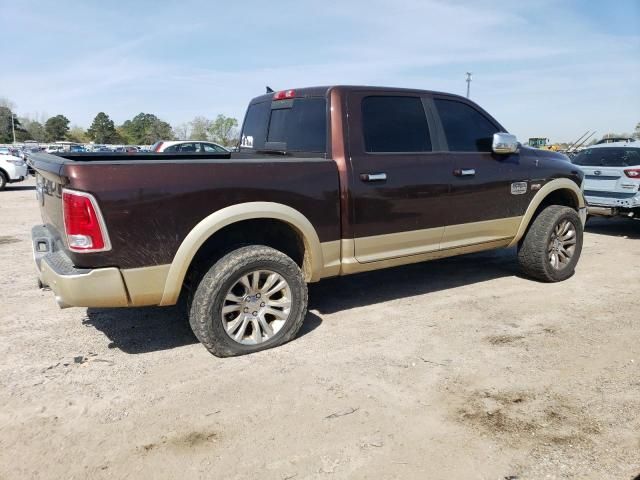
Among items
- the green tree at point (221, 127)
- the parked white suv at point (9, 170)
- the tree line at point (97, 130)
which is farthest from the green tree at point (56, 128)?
the parked white suv at point (9, 170)

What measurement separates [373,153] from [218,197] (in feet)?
4.65

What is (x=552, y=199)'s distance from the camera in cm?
584

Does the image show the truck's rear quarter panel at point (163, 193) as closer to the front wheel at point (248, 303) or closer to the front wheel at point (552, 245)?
the front wheel at point (248, 303)

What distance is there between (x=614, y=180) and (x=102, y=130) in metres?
104

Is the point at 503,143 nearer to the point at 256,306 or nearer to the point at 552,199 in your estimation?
the point at 552,199

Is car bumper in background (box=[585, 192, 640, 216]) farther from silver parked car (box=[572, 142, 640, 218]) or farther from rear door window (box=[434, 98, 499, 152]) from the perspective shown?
rear door window (box=[434, 98, 499, 152])

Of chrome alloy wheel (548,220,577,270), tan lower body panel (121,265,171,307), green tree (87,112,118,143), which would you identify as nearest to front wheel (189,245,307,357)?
tan lower body panel (121,265,171,307)

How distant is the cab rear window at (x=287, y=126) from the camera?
4.34 meters

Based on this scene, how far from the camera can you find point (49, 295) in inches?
199

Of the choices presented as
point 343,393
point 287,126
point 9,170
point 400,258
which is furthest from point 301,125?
point 9,170

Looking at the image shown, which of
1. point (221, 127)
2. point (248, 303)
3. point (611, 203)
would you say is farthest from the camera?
point (221, 127)

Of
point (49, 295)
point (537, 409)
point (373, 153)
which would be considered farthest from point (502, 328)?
point (49, 295)

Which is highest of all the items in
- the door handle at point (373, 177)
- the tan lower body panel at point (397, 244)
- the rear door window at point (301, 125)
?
the rear door window at point (301, 125)

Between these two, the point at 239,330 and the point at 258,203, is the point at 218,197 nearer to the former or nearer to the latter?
the point at 258,203
